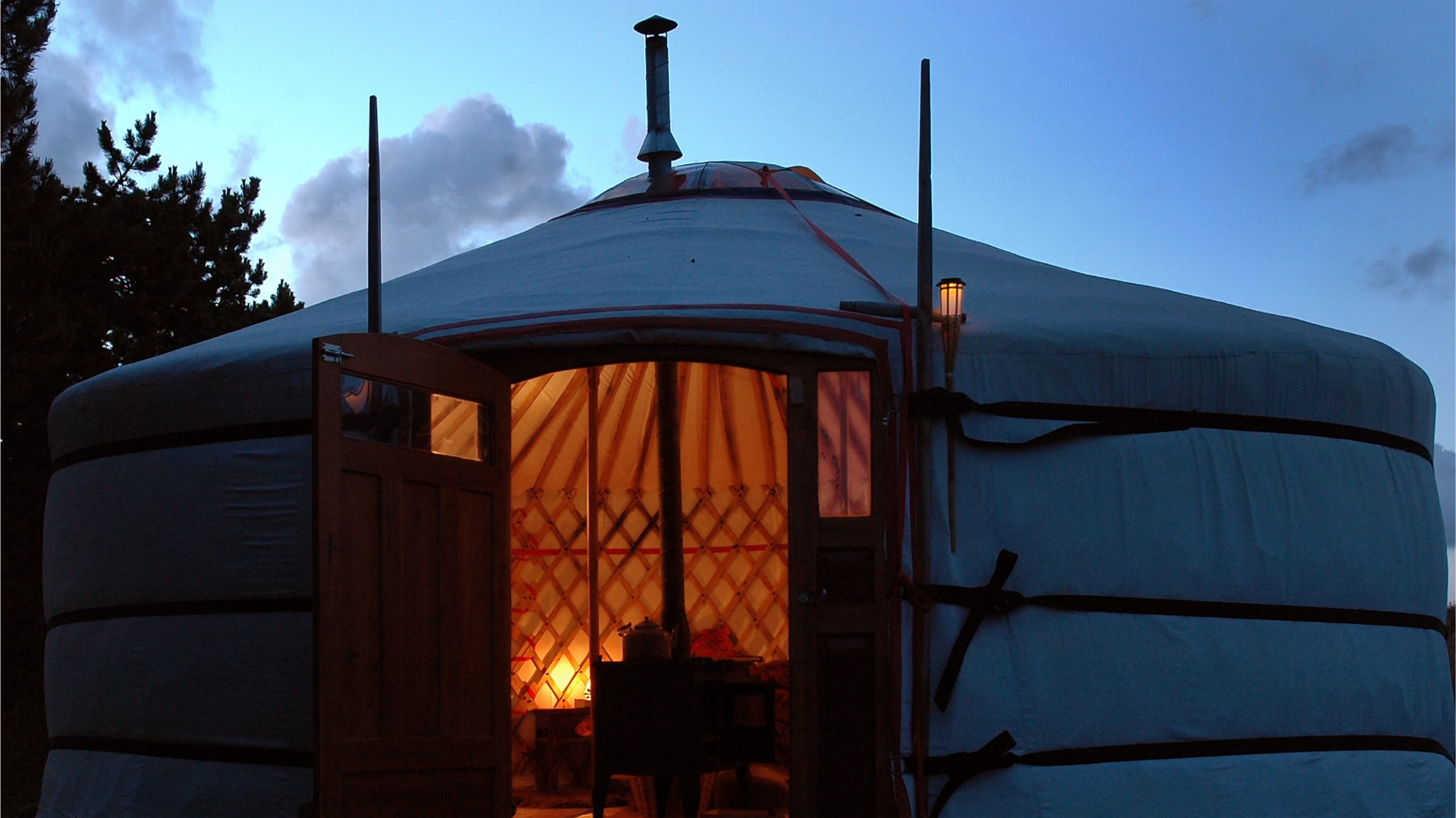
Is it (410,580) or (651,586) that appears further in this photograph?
(651,586)

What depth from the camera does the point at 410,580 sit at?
3.25 metres

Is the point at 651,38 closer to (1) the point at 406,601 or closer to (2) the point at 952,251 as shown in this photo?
(2) the point at 952,251

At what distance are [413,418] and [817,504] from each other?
85 cm

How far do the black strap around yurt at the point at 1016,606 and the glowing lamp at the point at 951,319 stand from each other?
393mm

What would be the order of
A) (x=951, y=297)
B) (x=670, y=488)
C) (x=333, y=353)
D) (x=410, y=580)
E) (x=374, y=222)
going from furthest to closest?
(x=670, y=488) → (x=374, y=222) → (x=951, y=297) → (x=410, y=580) → (x=333, y=353)

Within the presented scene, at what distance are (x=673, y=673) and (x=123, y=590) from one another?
1.37 m

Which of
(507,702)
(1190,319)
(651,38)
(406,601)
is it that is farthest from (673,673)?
(651,38)

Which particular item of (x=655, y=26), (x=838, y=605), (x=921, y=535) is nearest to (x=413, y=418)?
(x=838, y=605)

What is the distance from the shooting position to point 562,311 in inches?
140


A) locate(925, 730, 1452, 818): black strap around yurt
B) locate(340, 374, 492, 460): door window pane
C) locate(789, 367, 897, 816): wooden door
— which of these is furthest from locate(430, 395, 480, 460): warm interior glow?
locate(925, 730, 1452, 818): black strap around yurt

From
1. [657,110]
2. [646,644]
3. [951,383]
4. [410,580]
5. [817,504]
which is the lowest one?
[646,644]

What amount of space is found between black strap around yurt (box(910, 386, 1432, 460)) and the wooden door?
13 cm

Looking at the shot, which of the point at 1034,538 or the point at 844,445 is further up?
the point at 844,445

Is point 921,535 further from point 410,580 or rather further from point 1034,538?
point 410,580
